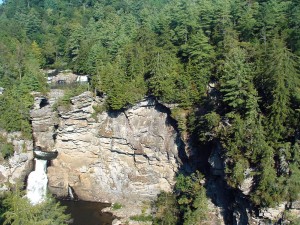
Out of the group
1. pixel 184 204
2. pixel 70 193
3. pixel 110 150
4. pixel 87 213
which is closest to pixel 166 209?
pixel 184 204

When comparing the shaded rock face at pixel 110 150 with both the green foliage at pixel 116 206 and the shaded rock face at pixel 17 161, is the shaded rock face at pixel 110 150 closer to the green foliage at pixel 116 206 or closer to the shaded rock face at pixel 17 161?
the green foliage at pixel 116 206

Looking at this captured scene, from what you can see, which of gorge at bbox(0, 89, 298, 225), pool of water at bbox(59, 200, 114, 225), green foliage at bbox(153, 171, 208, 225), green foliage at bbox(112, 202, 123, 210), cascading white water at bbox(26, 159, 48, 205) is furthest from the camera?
cascading white water at bbox(26, 159, 48, 205)

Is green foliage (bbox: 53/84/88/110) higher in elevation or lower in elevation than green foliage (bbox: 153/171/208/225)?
higher

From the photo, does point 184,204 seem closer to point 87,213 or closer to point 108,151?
point 108,151

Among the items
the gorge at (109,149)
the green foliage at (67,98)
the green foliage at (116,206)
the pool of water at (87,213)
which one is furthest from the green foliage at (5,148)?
the green foliage at (116,206)

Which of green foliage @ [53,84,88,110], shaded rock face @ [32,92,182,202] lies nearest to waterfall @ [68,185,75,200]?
shaded rock face @ [32,92,182,202]

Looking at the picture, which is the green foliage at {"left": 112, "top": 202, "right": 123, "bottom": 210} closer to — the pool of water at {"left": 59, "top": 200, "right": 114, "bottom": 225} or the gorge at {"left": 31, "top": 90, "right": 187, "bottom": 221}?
the gorge at {"left": 31, "top": 90, "right": 187, "bottom": 221}
